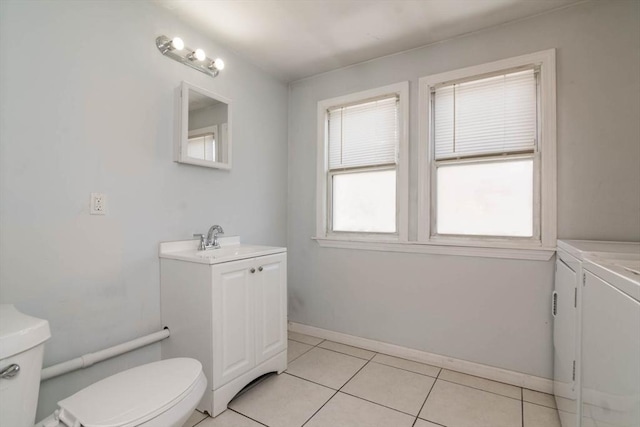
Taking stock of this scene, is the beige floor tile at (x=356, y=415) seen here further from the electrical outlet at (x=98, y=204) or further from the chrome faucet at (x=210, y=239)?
the electrical outlet at (x=98, y=204)

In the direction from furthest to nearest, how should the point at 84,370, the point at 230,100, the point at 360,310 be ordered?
the point at 360,310 → the point at 230,100 → the point at 84,370

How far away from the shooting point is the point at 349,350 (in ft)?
8.21

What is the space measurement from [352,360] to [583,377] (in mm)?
1512

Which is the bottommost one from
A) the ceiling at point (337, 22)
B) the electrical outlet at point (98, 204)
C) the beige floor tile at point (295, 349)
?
the beige floor tile at point (295, 349)

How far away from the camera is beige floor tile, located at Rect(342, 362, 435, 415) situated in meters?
1.79

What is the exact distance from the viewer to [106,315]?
1646 mm

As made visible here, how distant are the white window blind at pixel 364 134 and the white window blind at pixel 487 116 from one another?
1.19ft

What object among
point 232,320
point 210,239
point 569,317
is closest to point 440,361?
point 569,317

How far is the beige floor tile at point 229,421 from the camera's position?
158 cm

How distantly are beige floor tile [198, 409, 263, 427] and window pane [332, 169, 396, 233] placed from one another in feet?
5.32

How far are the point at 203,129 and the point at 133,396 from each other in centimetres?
166

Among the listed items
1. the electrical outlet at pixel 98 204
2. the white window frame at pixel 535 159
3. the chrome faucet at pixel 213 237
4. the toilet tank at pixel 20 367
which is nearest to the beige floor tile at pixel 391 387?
the white window frame at pixel 535 159

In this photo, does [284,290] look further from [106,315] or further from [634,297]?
[634,297]

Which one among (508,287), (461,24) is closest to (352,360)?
(508,287)
